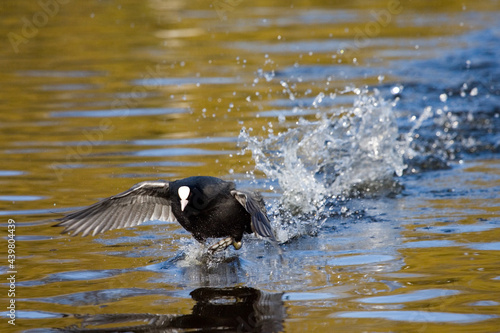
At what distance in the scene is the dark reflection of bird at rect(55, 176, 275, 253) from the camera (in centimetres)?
487

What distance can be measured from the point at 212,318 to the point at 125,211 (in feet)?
5.38

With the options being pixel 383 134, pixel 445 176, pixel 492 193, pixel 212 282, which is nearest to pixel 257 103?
pixel 383 134

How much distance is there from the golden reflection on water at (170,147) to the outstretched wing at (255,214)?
334 mm

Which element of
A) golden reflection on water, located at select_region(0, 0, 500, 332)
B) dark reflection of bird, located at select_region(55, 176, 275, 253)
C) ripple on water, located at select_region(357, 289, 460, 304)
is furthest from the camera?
dark reflection of bird, located at select_region(55, 176, 275, 253)

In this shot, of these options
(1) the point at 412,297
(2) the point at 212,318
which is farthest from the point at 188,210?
(1) the point at 412,297

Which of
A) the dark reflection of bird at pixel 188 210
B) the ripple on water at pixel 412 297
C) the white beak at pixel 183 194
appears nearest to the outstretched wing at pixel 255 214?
the dark reflection of bird at pixel 188 210

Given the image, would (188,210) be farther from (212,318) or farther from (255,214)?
(212,318)

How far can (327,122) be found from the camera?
23.2 feet

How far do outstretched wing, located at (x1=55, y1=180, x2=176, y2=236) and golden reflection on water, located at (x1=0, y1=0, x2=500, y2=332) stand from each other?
172mm

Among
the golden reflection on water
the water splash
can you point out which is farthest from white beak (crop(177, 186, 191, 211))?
the water splash

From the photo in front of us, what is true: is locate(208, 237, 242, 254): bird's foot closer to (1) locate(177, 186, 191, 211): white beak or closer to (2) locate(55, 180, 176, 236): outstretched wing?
(2) locate(55, 180, 176, 236): outstretched wing

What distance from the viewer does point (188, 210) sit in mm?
4887

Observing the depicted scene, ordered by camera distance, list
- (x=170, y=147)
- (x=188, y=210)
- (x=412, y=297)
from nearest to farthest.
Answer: (x=412, y=297), (x=188, y=210), (x=170, y=147)

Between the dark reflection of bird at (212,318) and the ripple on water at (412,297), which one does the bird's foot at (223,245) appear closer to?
the dark reflection of bird at (212,318)
